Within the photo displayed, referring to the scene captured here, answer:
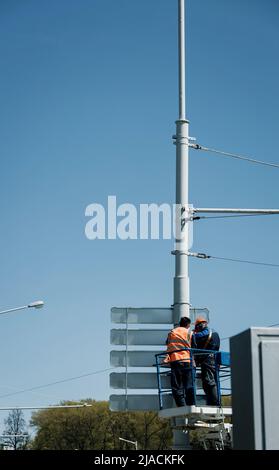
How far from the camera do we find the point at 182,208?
14484 mm

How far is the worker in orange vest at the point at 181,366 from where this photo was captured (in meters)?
13.2

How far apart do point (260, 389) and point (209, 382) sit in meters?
7.21

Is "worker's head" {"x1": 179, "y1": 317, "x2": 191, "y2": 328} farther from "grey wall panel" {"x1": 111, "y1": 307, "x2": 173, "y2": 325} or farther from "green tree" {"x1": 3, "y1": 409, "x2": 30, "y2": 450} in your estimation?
"green tree" {"x1": 3, "y1": 409, "x2": 30, "y2": 450}

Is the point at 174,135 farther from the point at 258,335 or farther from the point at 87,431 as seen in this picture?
the point at 87,431

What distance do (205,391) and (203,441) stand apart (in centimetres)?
97

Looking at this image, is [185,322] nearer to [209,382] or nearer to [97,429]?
[209,382]

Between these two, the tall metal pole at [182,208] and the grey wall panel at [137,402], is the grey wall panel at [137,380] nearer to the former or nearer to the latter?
the grey wall panel at [137,402]

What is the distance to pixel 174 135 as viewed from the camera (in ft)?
49.4

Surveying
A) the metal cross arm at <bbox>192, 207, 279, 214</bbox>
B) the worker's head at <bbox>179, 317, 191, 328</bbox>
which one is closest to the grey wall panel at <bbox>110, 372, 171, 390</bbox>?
the worker's head at <bbox>179, 317, 191, 328</bbox>

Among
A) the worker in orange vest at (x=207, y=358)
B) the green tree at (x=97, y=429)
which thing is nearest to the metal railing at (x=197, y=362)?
the worker in orange vest at (x=207, y=358)

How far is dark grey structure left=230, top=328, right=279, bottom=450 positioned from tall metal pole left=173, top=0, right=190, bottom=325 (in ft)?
24.6

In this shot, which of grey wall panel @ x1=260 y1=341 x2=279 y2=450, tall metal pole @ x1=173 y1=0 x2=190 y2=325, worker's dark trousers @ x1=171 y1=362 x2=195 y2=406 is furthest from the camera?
tall metal pole @ x1=173 y1=0 x2=190 y2=325

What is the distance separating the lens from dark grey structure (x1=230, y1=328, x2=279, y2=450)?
6.33 meters
